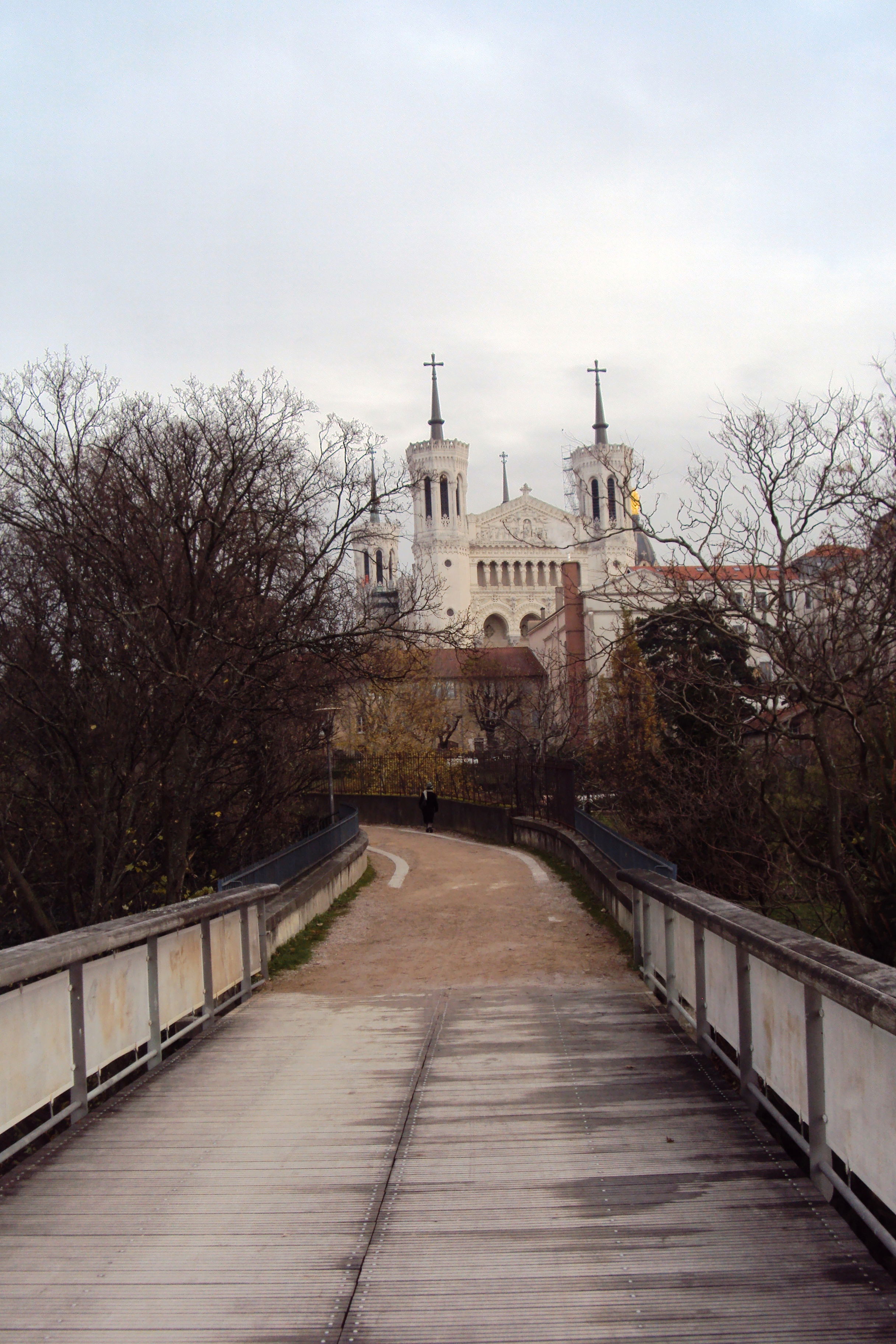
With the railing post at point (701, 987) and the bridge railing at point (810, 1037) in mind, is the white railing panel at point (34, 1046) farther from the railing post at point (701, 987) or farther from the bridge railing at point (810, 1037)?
the railing post at point (701, 987)

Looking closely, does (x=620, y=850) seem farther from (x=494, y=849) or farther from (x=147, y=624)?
A: (x=494, y=849)

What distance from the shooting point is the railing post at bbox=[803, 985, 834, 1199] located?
4.28 m

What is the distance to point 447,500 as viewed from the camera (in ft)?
376

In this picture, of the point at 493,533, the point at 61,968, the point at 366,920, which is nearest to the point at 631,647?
the point at 366,920

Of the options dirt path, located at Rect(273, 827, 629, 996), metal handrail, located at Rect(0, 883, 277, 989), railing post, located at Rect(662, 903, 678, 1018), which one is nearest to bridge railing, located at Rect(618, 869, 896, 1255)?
railing post, located at Rect(662, 903, 678, 1018)

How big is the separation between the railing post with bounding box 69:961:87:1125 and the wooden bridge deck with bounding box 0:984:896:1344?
13 cm

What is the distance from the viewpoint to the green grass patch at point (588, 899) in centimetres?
1192

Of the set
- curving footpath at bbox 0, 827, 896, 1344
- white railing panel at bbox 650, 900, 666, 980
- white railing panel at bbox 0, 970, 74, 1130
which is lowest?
curving footpath at bbox 0, 827, 896, 1344

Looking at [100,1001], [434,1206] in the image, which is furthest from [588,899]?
[434,1206]

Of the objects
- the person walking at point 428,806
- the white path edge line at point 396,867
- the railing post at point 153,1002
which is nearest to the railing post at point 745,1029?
the railing post at point 153,1002

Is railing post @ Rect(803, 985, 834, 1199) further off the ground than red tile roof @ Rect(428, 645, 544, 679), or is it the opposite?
red tile roof @ Rect(428, 645, 544, 679)

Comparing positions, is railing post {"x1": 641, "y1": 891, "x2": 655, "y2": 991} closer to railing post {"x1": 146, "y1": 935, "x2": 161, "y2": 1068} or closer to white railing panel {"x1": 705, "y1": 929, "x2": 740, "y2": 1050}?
white railing panel {"x1": 705, "y1": 929, "x2": 740, "y2": 1050}

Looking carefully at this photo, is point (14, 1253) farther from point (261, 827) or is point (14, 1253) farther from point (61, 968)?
point (261, 827)

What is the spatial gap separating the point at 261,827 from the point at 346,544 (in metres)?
7.75
